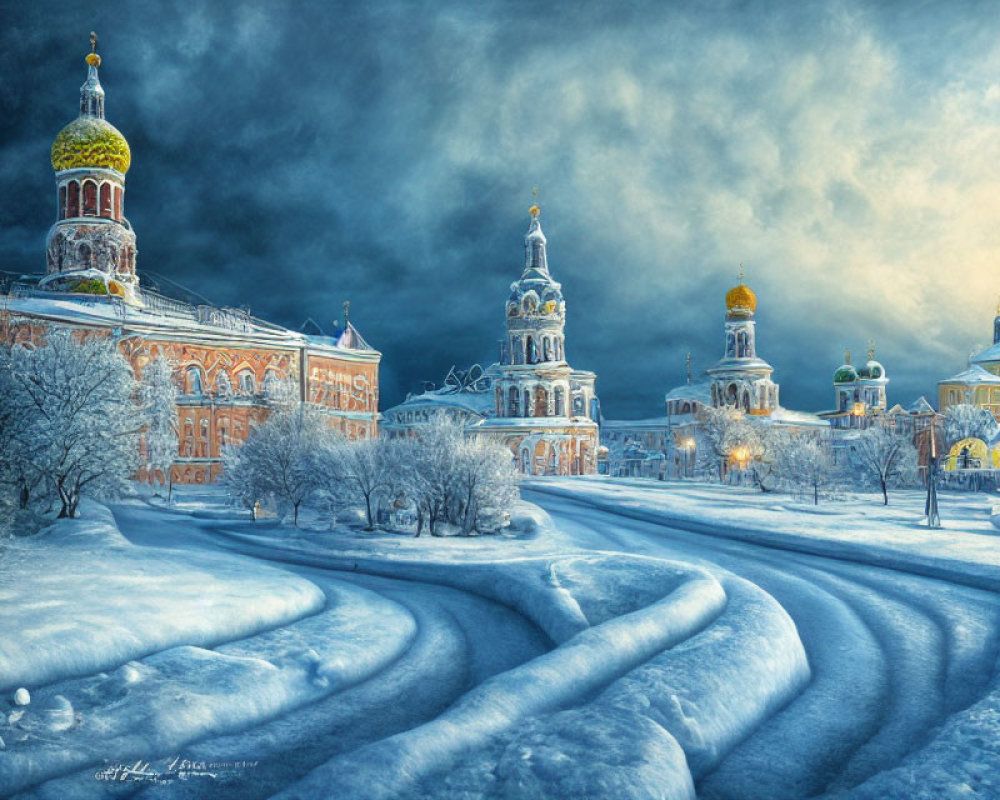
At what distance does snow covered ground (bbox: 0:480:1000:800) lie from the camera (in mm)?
8773

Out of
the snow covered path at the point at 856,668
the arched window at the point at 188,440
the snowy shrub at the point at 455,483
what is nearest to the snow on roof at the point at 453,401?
the arched window at the point at 188,440

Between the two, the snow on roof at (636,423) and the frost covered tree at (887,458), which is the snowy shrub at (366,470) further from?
the snow on roof at (636,423)

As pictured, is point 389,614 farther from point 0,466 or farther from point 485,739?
point 0,466

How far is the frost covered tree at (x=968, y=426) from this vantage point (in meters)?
59.1

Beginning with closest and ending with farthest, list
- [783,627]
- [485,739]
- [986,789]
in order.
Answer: [986,789]
[485,739]
[783,627]

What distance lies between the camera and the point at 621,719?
958 centimetres

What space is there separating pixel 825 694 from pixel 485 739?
5.61 meters

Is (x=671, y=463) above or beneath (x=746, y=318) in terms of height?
beneath

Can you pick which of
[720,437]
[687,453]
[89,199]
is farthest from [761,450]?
[89,199]

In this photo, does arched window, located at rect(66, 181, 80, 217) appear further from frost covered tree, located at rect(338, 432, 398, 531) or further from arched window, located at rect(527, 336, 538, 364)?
arched window, located at rect(527, 336, 538, 364)

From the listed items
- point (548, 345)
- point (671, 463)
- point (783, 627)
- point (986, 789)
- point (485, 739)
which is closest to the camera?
point (986, 789)

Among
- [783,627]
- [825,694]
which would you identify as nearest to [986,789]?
[825,694]

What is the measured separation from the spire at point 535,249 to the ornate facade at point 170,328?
17.9 meters

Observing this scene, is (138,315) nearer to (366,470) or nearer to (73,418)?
(73,418)
